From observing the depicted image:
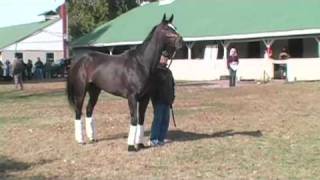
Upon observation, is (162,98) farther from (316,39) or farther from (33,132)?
(316,39)

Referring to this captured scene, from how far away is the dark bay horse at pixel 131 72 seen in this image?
12.2 meters

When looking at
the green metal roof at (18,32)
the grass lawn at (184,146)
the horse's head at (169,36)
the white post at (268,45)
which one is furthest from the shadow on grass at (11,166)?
the green metal roof at (18,32)

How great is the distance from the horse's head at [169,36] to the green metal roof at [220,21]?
25.1 m

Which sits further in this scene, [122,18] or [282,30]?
[122,18]

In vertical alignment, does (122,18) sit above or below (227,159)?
above

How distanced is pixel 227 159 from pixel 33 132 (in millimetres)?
5670

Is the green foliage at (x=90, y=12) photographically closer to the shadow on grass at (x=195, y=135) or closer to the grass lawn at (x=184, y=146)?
the grass lawn at (x=184, y=146)

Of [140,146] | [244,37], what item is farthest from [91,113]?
[244,37]

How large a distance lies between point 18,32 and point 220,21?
3525cm

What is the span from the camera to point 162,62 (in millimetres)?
12688

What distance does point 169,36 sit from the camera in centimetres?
1207

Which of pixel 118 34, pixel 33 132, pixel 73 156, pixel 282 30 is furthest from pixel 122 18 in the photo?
pixel 73 156

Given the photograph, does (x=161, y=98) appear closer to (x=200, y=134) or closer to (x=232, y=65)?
(x=200, y=134)

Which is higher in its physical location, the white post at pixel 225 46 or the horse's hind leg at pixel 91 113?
the white post at pixel 225 46
